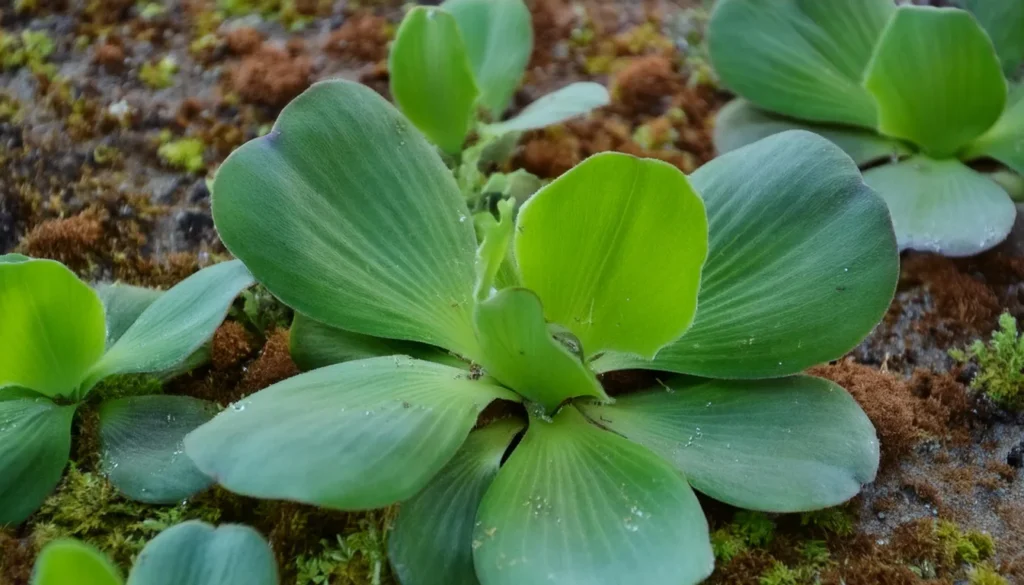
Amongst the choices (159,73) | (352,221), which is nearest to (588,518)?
(352,221)

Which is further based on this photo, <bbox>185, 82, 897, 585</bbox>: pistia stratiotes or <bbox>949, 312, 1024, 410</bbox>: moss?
<bbox>949, 312, 1024, 410</bbox>: moss

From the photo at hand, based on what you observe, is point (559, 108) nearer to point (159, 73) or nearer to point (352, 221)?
point (352, 221)

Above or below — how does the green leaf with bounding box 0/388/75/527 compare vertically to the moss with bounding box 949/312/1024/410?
above

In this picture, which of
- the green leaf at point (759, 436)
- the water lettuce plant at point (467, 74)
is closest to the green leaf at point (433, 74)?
the water lettuce plant at point (467, 74)

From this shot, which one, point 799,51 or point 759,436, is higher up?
point 799,51

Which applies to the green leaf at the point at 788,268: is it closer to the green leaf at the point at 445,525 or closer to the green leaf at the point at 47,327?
the green leaf at the point at 445,525

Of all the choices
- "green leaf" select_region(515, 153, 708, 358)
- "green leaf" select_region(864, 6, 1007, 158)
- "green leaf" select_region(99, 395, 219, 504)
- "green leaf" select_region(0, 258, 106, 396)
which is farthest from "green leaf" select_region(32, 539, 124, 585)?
"green leaf" select_region(864, 6, 1007, 158)

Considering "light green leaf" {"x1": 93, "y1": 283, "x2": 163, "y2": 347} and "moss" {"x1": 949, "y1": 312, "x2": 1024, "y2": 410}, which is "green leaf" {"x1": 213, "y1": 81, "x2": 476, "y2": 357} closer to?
"light green leaf" {"x1": 93, "y1": 283, "x2": 163, "y2": 347}
